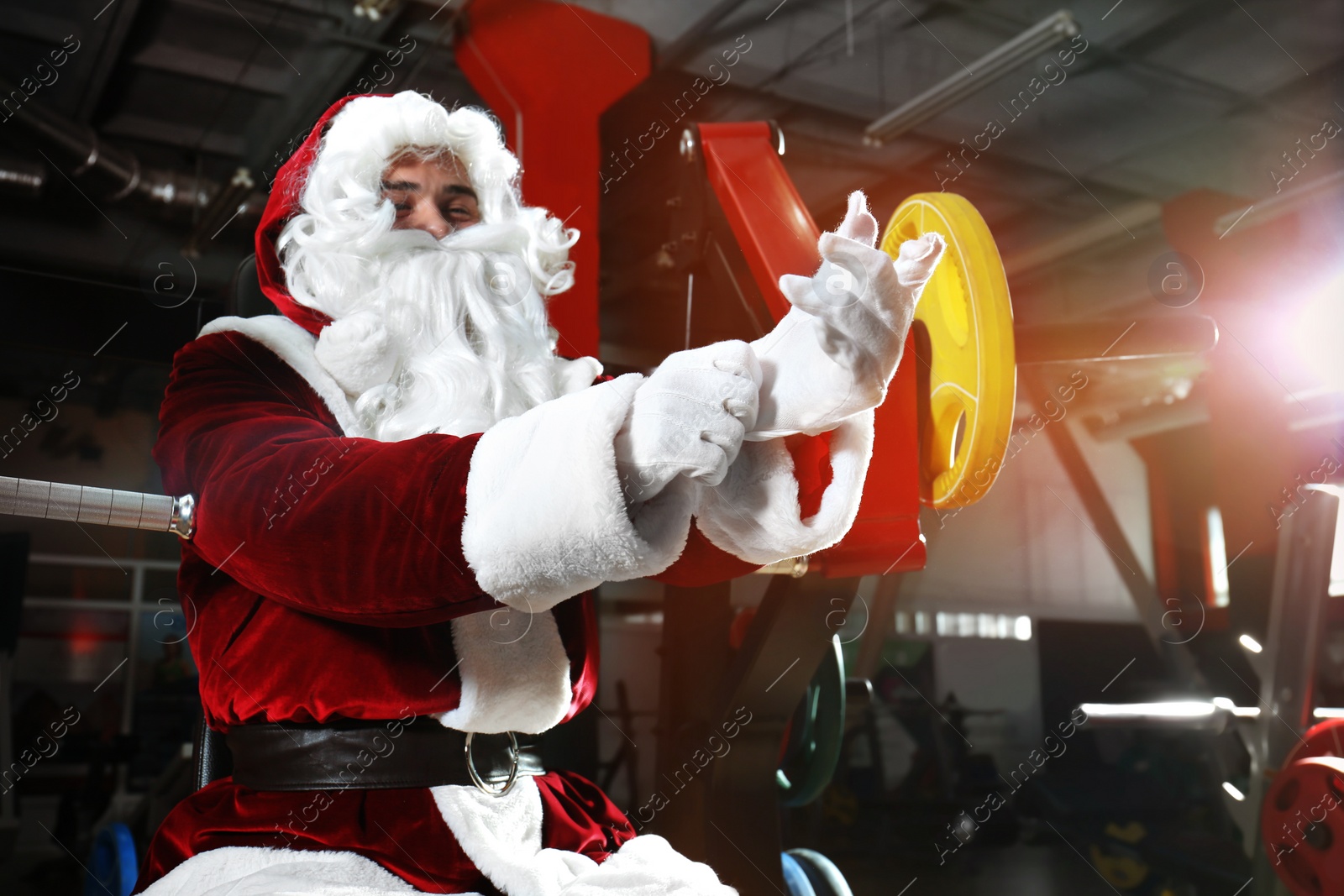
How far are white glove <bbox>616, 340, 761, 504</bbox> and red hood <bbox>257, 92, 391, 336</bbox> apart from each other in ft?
2.04

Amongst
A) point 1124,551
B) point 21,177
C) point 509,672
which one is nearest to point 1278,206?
point 1124,551

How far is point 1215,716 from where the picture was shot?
95.8 inches

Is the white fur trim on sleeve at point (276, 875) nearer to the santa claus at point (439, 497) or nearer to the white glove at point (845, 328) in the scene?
the santa claus at point (439, 497)

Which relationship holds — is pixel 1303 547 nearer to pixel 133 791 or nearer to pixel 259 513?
pixel 259 513

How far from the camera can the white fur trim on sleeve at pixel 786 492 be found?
2.38 ft

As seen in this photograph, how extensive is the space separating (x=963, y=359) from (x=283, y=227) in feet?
2.94

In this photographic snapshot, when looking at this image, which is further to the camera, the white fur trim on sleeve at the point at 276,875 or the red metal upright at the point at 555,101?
the red metal upright at the point at 555,101

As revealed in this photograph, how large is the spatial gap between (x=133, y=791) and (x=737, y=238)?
124 inches

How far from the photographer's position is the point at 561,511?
573mm

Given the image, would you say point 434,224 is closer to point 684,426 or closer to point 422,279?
point 422,279

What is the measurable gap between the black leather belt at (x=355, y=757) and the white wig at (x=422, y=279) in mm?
303

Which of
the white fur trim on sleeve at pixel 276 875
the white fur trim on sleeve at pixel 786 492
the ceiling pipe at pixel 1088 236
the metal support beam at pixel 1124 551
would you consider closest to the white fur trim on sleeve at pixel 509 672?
the white fur trim on sleeve at pixel 276 875

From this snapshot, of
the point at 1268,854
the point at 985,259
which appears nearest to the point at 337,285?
the point at 985,259

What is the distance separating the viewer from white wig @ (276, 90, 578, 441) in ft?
3.24
